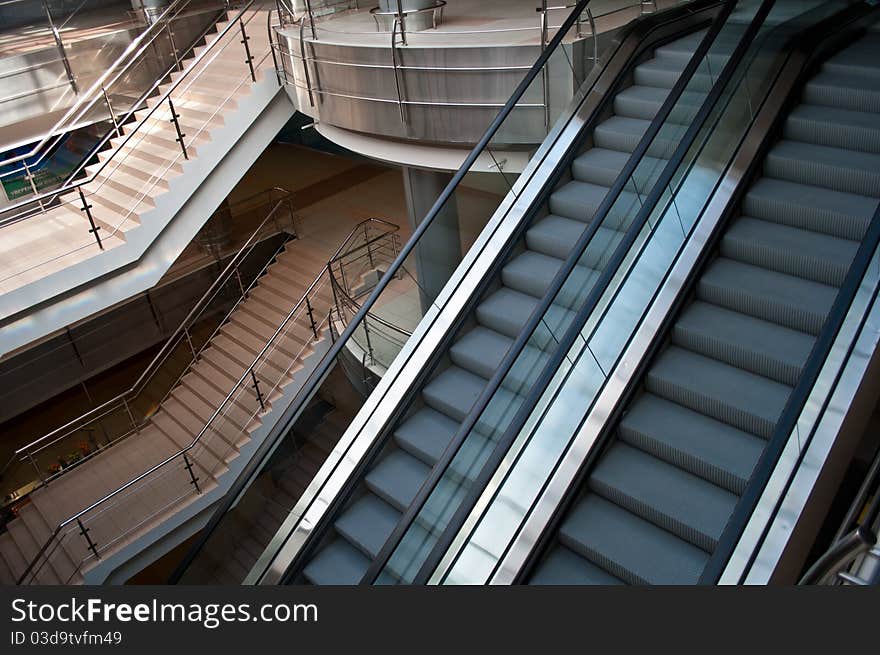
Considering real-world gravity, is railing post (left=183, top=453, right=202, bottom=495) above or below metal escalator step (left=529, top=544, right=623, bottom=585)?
below

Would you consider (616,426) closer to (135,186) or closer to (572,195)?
(572,195)

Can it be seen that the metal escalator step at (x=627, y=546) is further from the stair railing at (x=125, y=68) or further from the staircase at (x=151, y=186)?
the stair railing at (x=125, y=68)

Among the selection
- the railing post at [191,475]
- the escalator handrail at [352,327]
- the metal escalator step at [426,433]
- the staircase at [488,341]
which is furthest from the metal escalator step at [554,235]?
the railing post at [191,475]

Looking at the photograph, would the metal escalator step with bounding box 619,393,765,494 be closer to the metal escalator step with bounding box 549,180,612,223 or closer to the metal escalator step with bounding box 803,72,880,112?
the metal escalator step with bounding box 549,180,612,223

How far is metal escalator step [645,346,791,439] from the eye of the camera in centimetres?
354

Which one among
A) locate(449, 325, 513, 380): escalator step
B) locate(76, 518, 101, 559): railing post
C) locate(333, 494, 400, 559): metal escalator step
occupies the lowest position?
locate(76, 518, 101, 559): railing post

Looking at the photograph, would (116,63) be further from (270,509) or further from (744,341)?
(744,341)

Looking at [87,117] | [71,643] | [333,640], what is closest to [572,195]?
[333,640]

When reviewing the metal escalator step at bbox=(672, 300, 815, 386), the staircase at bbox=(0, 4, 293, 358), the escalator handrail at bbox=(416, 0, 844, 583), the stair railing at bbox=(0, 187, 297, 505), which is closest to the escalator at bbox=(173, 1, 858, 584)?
the escalator handrail at bbox=(416, 0, 844, 583)

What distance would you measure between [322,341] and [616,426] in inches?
227

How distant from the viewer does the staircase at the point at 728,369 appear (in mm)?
3463

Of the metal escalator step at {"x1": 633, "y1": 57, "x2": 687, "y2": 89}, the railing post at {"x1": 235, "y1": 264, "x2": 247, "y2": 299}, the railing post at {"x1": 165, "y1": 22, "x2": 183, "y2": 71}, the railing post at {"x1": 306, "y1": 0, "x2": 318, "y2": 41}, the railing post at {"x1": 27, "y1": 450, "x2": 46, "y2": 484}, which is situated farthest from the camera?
the railing post at {"x1": 235, "y1": 264, "x2": 247, "y2": 299}

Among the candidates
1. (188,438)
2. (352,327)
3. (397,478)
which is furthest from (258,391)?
(397,478)

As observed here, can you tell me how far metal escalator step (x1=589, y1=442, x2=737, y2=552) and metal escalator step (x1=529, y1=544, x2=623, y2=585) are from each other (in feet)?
1.14
